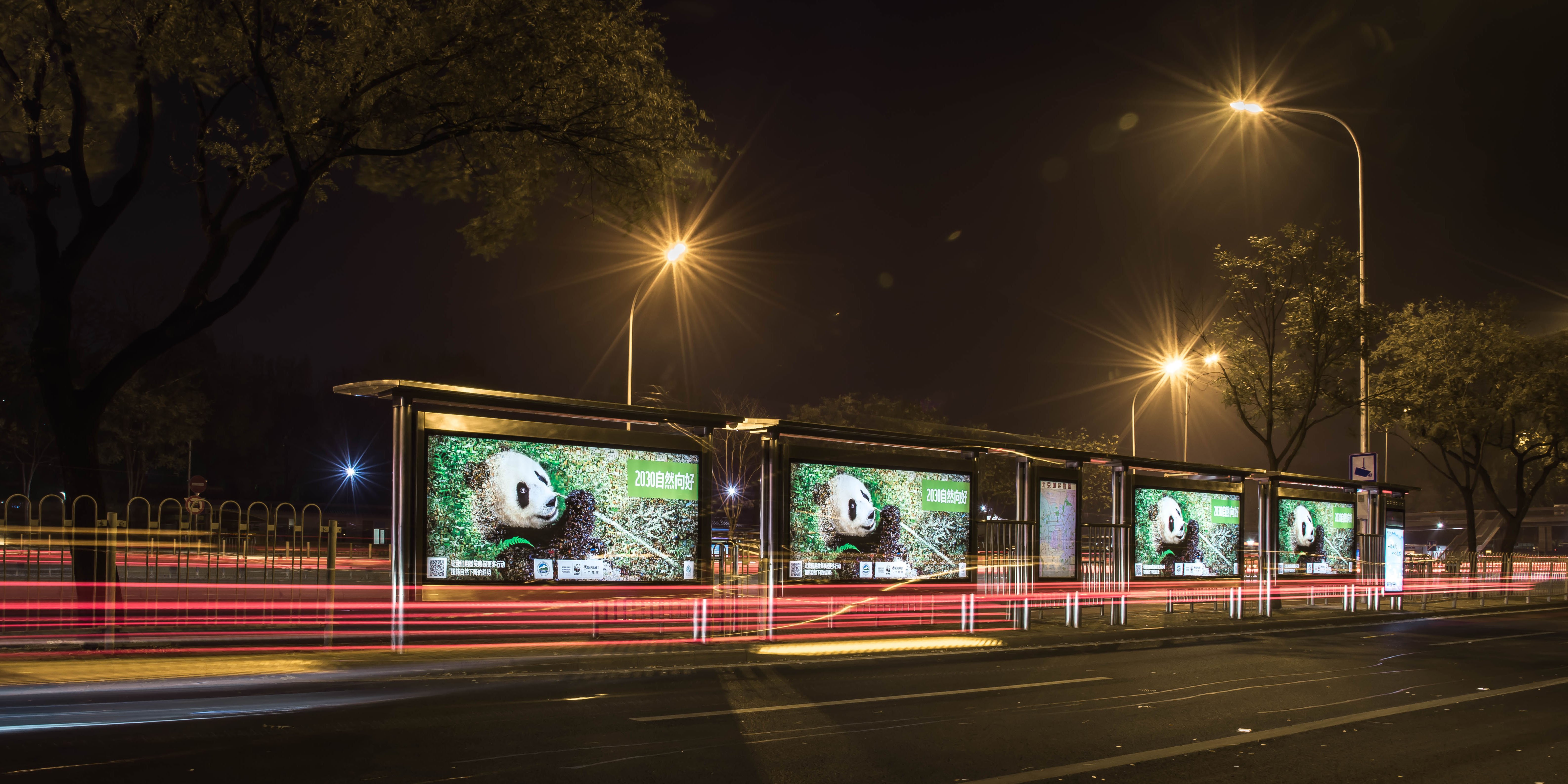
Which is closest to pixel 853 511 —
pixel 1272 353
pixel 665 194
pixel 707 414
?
pixel 707 414

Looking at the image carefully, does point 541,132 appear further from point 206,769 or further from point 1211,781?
point 1211,781

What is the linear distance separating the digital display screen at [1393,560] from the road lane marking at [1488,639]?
20.3 ft

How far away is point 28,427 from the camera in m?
47.8

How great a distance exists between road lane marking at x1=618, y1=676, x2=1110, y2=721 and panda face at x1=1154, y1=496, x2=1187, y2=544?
419 inches

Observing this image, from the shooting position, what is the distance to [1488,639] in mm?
20703

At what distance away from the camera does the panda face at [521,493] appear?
14562 millimetres

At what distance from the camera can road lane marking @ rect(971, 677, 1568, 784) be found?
779cm

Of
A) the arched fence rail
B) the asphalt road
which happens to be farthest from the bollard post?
the asphalt road

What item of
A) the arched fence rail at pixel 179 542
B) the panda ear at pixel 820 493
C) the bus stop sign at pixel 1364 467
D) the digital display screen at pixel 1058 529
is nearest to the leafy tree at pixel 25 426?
the arched fence rail at pixel 179 542

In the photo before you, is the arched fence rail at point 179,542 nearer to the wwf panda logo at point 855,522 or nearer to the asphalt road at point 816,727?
the asphalt road at point 816,727

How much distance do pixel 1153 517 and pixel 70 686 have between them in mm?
19493

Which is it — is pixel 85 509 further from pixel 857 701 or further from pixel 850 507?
pixel 850 507

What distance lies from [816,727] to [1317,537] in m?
22.9

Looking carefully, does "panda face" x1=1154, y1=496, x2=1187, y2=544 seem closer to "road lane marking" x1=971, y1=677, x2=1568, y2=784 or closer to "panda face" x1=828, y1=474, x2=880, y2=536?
"panda face" x1=828, y1=474, x2=880, y2=536
